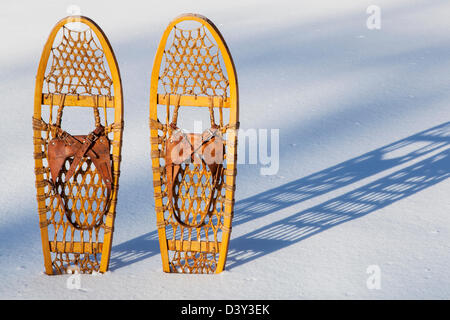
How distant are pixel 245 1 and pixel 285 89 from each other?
6.36ft

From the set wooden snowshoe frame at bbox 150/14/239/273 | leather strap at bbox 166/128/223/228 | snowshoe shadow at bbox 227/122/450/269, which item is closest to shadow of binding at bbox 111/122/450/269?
snowshoe shadow at bbox 227/122/450/269

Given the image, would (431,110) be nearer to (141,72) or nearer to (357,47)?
(357,47)

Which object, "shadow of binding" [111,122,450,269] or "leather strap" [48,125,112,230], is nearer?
"leather strap" [48,125,112,230]

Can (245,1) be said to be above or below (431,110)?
above

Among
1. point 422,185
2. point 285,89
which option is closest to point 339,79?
point 285,89

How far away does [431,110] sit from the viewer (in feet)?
11.4

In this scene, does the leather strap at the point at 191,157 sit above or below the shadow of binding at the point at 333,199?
above

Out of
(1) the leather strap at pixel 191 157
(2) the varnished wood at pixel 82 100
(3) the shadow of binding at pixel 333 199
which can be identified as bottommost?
(3) the shadow of binding at pixel 333 199

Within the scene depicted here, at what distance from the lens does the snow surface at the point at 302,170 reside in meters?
2.07

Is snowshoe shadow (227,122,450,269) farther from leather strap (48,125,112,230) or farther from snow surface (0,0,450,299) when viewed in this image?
leather strap (48,125,112,230)

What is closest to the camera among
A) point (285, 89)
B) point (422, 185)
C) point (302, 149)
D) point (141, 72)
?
point (422, 185)

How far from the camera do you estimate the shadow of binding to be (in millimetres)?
2279

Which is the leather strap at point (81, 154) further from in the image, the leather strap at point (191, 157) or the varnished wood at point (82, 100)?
the leather strap at point (191, 157)

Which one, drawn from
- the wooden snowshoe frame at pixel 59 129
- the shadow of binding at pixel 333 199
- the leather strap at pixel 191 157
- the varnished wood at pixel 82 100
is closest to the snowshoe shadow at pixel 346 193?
the shadow of binding at pixel 333 199
